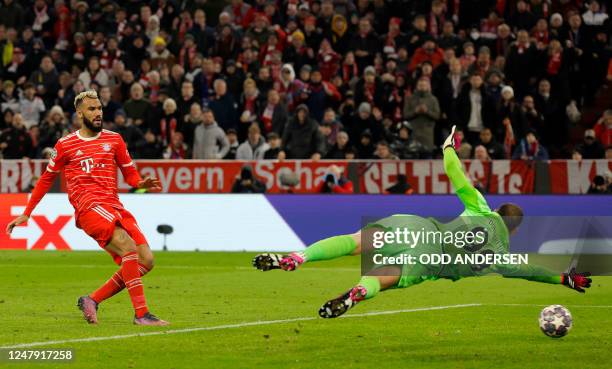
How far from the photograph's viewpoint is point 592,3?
1148 inches

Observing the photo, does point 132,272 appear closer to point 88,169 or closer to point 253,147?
point 88,169

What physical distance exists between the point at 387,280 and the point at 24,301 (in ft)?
19.2

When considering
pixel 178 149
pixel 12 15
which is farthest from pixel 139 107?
pixel 12 15

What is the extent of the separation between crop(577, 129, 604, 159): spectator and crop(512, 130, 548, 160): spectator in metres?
0.77

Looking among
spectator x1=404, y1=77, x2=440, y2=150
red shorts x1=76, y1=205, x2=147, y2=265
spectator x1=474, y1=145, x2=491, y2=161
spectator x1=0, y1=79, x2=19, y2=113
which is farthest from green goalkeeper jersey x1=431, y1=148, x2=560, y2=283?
spectator x1=0, y1=79, x2=19, y2=113

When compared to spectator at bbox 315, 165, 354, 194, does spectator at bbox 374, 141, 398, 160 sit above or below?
above

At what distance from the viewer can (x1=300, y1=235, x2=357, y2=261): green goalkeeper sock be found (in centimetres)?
1156

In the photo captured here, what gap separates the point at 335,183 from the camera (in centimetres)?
2511

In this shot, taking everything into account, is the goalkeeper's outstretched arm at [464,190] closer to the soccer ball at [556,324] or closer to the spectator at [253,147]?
the soccer ball at [556,324]

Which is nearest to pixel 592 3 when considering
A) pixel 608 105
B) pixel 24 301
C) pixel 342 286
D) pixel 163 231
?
pixel 608 105

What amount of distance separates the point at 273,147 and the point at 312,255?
15.3 meters

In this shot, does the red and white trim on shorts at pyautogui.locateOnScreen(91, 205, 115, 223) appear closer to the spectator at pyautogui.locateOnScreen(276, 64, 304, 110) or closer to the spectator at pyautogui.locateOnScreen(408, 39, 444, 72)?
A: the spectator at pyautogui.locateOnScreen(276, 64, 304, 110)

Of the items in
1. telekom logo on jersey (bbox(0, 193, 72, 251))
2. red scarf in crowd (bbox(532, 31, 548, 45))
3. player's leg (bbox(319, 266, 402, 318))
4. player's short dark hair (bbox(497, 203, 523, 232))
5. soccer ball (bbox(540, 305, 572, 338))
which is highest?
red scarf in crowd (bbox(532, 31, 548, 45))

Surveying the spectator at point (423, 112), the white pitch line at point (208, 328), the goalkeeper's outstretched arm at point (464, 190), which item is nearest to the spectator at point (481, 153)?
the spectator at point (423, 112)
